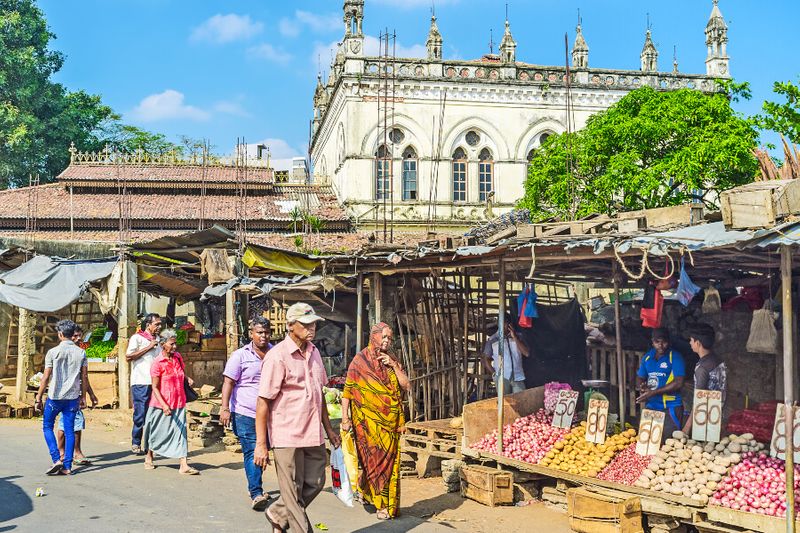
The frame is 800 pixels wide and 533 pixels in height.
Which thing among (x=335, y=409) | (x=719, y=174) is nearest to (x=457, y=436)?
(x=335, y=409)

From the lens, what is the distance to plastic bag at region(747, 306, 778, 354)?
8.46 metres

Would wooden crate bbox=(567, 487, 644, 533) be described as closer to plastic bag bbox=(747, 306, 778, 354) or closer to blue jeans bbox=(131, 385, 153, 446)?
plastic bag bbox=(747, 306, 778, 354)

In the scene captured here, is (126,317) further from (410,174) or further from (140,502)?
(410,174)

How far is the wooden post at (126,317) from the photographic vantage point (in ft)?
46.4

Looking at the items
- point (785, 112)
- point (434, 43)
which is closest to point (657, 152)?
point (785, 112)

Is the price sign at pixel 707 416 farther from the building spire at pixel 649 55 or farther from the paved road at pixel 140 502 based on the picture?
the building spire at pixel 649 55

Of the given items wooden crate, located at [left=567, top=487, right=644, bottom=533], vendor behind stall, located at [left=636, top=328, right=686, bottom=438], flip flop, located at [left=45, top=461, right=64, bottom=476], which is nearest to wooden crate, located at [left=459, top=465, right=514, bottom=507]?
wooden crate, located at [left=567, top=487, right=644, bottom=533]

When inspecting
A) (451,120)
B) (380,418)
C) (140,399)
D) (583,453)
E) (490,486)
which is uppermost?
(451,120)

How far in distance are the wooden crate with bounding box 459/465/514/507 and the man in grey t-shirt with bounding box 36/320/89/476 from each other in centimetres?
474

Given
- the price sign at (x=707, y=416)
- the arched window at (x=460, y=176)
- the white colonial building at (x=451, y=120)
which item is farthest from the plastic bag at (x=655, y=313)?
the arched window at (x=460, y=176)

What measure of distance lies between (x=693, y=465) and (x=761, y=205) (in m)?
2.56

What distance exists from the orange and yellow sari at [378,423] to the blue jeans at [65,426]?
12.5ft

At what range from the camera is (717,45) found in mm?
31703

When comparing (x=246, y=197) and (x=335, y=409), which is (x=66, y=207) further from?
(x=335, y=409)
